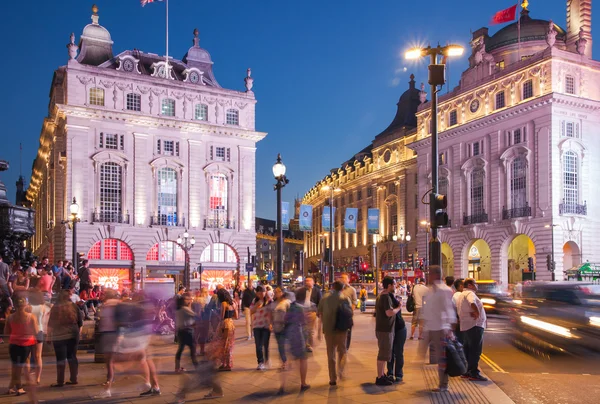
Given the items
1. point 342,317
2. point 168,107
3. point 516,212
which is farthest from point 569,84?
point 342,317

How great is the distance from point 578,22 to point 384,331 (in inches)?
2277

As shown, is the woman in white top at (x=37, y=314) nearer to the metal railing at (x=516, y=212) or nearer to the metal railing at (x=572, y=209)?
the metal railing at (x=572, y=209)

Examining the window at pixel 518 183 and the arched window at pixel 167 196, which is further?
the arched window at pixel 167 196

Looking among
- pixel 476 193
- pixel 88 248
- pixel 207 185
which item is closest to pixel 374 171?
pixel 476 193

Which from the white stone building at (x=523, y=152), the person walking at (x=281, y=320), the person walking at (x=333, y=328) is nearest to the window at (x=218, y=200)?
the white stone building at (x=523, y=152)

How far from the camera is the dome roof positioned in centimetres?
6431

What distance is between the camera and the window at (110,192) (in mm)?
59469

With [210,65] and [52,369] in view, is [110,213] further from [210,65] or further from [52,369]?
[52,369]

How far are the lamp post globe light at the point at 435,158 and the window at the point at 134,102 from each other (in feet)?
154

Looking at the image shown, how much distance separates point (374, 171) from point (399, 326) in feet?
254

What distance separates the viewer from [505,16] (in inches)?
2120

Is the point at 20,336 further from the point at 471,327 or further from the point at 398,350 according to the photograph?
the point at 471,327

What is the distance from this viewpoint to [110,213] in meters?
59.6

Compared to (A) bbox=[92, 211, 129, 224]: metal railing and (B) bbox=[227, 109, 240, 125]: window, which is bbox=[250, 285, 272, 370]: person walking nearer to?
(A) bbox=[92, 211, 129, 224]: metal railing
